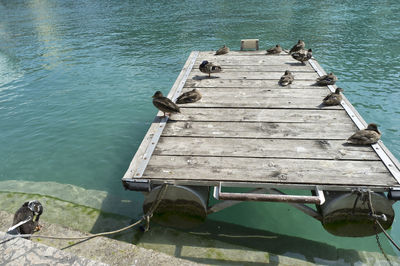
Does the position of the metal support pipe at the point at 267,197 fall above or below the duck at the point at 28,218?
above

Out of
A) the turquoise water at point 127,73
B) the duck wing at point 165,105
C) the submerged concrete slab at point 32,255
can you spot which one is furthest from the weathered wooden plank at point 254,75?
the submerged concrete slab at point 32,255

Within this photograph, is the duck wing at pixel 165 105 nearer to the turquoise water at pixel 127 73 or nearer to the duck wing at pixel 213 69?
the turquoise water at pixel 127 73

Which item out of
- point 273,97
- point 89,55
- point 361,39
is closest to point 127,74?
point 89,55

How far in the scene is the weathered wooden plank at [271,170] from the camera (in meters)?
4.32

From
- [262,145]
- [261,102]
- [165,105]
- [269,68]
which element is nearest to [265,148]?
[262,145]

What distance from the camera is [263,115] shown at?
6.41 metres

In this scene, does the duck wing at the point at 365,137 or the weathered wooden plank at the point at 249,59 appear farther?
the weathered wooden plank at the point at 249,59

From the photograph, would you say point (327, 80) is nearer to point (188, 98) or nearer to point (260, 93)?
point (260, 93)

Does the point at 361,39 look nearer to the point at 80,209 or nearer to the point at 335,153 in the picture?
the point at 335,153

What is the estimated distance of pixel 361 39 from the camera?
1891 centimetres

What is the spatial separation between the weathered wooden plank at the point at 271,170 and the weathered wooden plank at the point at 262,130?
2.80ft

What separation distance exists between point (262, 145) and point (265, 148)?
0.37 ft

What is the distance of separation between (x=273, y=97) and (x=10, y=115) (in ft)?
34.4

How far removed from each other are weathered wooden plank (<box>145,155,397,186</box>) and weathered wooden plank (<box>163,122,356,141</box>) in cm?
85
